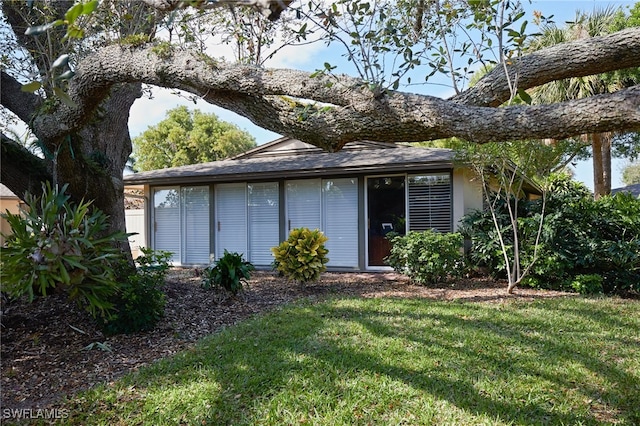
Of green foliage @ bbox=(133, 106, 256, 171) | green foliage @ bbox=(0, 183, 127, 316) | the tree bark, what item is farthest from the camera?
green foliage @ bbox=(133, 106, 256, 171)

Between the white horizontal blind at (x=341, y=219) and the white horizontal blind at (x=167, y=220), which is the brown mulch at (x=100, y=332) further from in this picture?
the white horizontal blind at (x=167, y=220)

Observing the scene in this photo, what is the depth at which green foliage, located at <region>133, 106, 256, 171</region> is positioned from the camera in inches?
1040

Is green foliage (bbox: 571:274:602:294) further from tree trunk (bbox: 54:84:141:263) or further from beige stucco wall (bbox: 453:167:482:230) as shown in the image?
tree trunk (bbox: 54:84:141:263)

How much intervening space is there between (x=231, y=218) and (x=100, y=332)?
6738 millimetres

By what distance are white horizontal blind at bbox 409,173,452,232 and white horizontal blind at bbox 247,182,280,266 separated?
3.52 m

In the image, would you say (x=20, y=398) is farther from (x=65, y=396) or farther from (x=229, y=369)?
(x=229, y=369)

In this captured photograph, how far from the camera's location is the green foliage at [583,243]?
24.1 ft

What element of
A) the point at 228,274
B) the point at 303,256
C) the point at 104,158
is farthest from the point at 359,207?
the point at 104,158

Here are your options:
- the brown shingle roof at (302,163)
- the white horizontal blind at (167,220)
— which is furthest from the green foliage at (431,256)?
the white horizontal blind at (167,220)

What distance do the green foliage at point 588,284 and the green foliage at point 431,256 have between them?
2009 millimetres

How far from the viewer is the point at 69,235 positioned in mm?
3553

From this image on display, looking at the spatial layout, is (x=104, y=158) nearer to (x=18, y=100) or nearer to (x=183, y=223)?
(x=18, y=100)

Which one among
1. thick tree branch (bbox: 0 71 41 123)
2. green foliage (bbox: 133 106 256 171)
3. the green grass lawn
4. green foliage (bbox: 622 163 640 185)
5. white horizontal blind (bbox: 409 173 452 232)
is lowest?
the green grass lawn

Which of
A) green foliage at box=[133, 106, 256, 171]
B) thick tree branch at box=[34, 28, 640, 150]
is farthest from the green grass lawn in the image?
green foliage at box=[133, 106, 256, 171]
